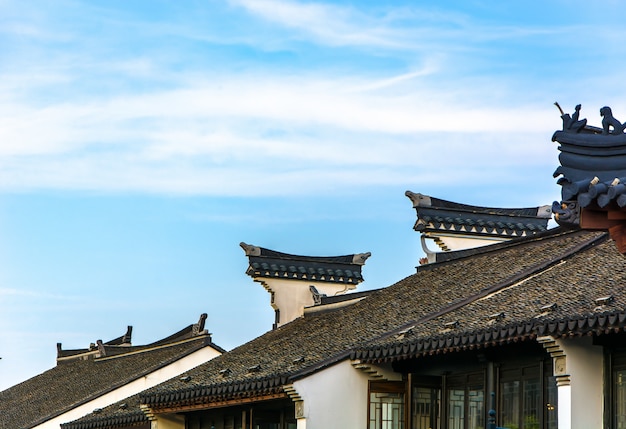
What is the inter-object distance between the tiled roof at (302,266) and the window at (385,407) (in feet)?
41.0

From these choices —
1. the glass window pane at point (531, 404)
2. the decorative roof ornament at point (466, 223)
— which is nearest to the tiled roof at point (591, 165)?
the glass window pane at point (531, 404)

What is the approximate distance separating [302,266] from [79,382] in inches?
548

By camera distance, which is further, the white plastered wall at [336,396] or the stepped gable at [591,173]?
the white plastered wall at [336,396]

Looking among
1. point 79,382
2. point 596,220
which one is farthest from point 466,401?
point 79,382

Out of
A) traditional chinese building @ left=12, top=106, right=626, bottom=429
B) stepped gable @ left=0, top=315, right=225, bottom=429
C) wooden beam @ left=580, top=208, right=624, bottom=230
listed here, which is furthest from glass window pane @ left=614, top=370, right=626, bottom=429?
stepped gable @ left=0, top=315, right=225, bottom=429

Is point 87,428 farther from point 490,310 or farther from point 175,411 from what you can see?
point 490,310

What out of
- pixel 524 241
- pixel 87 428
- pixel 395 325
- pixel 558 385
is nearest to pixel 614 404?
pixel 558 385

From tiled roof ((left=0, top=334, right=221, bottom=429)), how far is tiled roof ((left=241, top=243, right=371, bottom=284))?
5.99 metres

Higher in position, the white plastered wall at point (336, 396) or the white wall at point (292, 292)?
the white wall at point (292, 292)

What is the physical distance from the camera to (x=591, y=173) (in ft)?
37.8

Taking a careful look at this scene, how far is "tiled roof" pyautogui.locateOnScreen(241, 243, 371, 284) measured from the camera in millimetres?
38375

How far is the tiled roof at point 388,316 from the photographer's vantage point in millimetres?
25656

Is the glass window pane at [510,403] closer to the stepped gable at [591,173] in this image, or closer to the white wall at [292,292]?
the stepped gable at [591,173]

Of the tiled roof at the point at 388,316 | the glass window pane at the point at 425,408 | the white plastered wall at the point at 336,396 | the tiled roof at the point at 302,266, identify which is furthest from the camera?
the tiled roof at the point at 302,266
